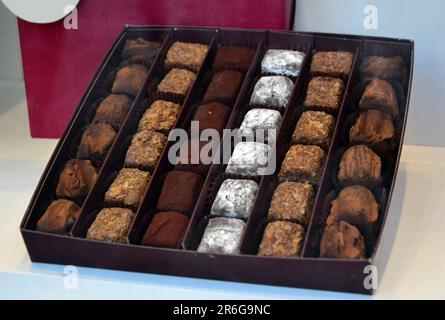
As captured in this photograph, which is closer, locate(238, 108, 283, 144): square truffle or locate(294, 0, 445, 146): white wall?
locate(238, 108, 283, 144): square truffle

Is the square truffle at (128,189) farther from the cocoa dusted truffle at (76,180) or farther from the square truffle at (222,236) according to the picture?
the square truffle at (222,236)

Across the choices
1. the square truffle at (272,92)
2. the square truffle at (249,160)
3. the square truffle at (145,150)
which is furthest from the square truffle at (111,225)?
the square truffle at (272,92)

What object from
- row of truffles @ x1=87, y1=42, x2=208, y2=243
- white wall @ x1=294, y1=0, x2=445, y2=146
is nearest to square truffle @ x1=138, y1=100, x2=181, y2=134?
row of truffles @ x1=87, y1=42, x2=208, y2=243

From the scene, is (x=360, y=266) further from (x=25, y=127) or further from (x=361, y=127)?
(x=25, y=127)

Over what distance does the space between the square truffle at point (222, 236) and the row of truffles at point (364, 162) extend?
18cm

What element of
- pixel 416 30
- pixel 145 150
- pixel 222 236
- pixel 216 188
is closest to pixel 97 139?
pixel 145 150

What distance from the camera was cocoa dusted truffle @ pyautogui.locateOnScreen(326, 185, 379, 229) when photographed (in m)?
1.49

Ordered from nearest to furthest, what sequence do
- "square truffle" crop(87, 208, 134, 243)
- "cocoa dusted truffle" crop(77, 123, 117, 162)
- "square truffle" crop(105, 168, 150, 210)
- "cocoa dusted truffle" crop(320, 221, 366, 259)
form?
"cocoa dusted truffle" crop(320, 221, 366, 259) → "square truffle" crop(87, 208, 134, 243) → "square truffle" crop(105, 168, 150, 210) → "cocoa dusted truffle" crop(77, 123, 117, 162)

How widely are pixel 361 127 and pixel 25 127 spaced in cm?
110

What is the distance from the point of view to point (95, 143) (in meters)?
1.75

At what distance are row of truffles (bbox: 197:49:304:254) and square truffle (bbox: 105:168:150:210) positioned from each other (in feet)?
0.60

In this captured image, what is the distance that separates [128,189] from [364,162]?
1.79ft

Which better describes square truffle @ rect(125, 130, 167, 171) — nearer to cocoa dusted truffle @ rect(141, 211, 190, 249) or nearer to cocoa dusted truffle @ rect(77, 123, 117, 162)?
cocoa dusted truffle @ rect(77, 123, 117, 162)

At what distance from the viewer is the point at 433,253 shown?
159 cm
